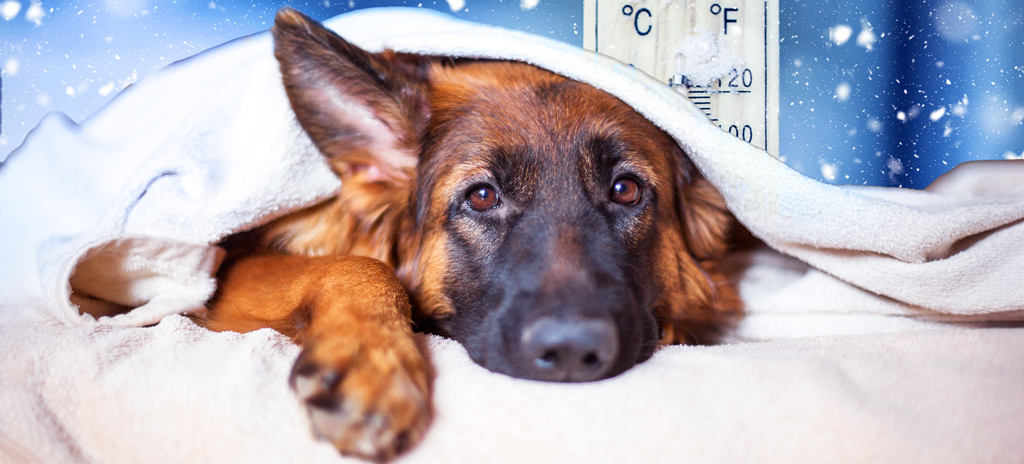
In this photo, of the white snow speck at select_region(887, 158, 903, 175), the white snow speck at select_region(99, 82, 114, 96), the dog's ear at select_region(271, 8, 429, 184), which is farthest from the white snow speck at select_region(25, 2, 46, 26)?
the white snow speck at select_region(887, 158, 903, 175)

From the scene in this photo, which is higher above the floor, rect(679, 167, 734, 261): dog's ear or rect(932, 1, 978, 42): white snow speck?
rect(932, 1, 978, 42): white snow speck

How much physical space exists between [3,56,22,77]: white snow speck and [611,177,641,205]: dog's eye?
7.17 ft

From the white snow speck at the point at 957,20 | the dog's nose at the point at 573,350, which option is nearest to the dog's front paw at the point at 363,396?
the dog's nose at the point at 573,350

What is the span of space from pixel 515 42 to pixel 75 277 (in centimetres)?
131

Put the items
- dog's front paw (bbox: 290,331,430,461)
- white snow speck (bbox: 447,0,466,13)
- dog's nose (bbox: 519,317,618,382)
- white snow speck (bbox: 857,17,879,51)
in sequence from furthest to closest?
white snow speck (bbox: 857,17,879,51) < white snow speck (bbox: 447,0,466,13) < dog's nose (bbox: 519,317,618,382) < dog's front paw (bbox: 290,331,430,461)

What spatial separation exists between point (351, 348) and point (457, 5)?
201 cm

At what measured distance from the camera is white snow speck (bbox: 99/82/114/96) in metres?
1.98

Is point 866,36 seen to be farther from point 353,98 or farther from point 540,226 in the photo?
point 353,98

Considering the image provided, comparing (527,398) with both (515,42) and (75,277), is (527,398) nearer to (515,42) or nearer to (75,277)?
(515,42)

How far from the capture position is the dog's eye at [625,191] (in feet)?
4.61

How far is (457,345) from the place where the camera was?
1114 mm

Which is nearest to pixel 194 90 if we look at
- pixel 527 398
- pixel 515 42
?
pixel 515 42

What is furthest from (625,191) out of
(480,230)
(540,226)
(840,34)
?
(840,34)

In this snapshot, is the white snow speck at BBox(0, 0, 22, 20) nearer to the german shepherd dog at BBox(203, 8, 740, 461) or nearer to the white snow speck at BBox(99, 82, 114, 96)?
the white snow speck at BBox(99, 82, 114, 96)
